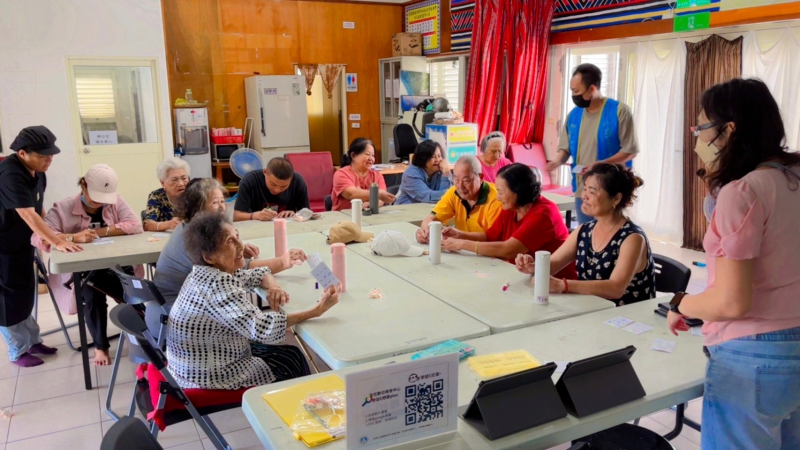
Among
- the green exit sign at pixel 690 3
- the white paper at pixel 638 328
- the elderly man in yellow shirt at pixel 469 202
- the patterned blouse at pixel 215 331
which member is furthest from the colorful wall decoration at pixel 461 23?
the patterned blouse at pixel 215 331

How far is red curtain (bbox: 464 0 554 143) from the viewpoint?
735 cm

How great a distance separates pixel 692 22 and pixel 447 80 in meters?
4.14

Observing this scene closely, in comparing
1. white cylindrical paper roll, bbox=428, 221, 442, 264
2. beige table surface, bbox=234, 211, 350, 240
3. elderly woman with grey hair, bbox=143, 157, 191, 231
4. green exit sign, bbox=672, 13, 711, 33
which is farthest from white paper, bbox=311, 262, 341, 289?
green exit sign, bbox=672, 13, 711, 33

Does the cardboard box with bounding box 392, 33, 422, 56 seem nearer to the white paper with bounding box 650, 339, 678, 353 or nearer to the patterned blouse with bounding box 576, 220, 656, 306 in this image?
the patterned blouse with bounding box 576, 220, 656, 306

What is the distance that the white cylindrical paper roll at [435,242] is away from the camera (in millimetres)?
3008

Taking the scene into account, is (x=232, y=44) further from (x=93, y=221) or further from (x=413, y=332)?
(x=413, y=332)

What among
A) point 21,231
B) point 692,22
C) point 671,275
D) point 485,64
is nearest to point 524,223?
point 671,275

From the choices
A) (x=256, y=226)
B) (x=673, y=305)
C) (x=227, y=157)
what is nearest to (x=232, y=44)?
(x=227, y=157)

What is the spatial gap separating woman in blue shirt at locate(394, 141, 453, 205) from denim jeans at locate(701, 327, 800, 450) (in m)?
3.44

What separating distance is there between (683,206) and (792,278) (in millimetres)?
4984

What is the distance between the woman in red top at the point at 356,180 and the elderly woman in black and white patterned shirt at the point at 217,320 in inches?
103

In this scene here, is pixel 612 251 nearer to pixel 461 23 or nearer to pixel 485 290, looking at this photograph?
pixel 485 290

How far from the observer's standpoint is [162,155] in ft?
24.5

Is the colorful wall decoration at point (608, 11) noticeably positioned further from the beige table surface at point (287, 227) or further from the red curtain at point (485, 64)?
the beige table surface at point (287, 227)
